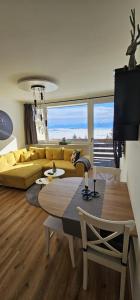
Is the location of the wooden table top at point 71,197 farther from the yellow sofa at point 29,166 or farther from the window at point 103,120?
the window at point 103,120

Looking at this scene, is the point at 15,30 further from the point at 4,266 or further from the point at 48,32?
the point at 4,266

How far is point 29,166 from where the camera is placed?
3949 mm

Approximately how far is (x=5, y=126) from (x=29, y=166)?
153cm

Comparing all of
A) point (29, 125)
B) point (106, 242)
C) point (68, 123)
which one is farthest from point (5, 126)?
point (106, 242)

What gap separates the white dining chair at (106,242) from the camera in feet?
3.11

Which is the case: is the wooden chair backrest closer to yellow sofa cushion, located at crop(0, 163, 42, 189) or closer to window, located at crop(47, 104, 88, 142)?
yellow sofa cushion, located at crop(0, 163, 42, 189)

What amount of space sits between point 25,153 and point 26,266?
11.4ft

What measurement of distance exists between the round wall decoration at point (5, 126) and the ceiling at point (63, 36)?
193 centimetres

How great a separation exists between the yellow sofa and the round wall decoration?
0.63 meters

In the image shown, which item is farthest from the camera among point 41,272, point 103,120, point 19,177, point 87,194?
point 103,120

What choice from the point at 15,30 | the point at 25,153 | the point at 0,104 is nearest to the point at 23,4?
the point at 15,30

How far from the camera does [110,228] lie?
962 millimetres

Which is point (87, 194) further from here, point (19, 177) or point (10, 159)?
point (10, 159)

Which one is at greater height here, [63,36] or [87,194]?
[63,36]
